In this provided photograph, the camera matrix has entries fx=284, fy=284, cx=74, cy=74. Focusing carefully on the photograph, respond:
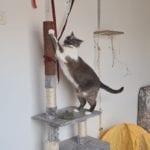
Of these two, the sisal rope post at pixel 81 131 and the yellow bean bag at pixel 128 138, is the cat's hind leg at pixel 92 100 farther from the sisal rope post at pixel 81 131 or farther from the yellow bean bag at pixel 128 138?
→ the yellow bean bag at pixel 128 138

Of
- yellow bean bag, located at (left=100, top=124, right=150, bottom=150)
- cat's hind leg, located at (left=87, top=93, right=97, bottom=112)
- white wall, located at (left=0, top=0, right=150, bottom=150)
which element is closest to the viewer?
white wall, located at (left=0, top=0, right=150, bottom=150)

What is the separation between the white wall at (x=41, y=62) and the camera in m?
1.77

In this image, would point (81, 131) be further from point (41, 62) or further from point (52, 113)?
point (41, 62)

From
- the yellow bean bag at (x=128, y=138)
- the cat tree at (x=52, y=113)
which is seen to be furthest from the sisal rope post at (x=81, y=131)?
the yellow bean bag at (x=128, y=138)

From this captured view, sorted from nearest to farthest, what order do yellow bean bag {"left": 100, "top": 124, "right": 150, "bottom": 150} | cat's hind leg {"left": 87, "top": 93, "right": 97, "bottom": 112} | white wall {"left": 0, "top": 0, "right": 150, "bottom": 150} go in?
1. white wall {"left": 0, "top": 0, "right": 150, "bottom": 150}
2. cat's hind leg {"left": 87, "top": 93, "right": 97, "bottom": 112}
3. yellow bean bag {"left": 100, "top": 124, "right": 150, "bottom": 150}

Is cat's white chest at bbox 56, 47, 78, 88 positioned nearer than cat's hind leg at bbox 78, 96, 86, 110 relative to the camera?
Yes

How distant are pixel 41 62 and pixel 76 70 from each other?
256mm

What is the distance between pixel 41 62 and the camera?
1.95 metres

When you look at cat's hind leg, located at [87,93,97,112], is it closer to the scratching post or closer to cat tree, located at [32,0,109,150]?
cat tree, located at [32,0,109,150]

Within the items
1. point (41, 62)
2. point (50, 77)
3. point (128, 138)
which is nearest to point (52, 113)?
point (50, 77)

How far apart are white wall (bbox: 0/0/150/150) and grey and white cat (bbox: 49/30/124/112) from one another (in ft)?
0.63

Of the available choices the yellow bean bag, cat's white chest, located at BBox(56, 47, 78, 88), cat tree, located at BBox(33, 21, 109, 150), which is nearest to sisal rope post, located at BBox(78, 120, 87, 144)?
cat tree, located at BBox(33, 21, 109, 150)

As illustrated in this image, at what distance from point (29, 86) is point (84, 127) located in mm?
536

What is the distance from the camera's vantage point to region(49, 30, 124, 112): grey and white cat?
5.90 feet
